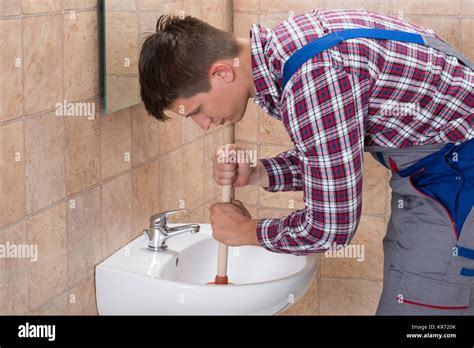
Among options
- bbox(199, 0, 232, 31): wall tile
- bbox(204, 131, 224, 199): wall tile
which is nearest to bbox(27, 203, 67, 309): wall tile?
bbox(204, 131, 224, 199): wall tile

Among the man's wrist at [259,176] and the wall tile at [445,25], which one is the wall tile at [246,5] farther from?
the man's wrist at [259,176]

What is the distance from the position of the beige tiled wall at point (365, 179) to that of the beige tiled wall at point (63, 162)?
500 mm

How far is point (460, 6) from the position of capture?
2.23 m

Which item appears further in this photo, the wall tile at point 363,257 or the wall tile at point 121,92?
the wall tile at point 363,257

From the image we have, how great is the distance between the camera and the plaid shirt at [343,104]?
1337 millimetres

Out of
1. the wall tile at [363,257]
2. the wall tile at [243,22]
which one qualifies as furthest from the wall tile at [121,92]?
the wall tile at [363,257]

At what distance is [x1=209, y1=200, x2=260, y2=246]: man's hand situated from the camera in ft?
5.16

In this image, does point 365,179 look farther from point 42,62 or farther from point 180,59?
point 42,62

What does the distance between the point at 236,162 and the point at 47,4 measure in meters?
0.52

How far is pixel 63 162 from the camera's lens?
60.6 inches

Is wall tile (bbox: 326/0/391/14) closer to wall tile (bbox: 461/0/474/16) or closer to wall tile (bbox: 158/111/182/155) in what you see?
wall tile (bbox: 461/0/474/16)

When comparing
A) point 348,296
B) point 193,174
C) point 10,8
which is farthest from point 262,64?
point 348,296
